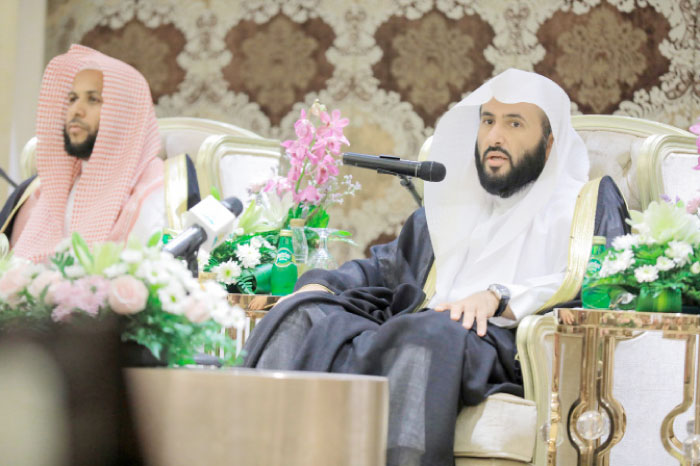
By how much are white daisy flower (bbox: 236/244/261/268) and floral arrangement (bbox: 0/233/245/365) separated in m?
1.82

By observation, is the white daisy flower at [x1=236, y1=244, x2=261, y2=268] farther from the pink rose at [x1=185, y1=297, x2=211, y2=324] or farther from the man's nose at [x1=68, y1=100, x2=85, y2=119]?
the pink rose at [x1=185, y1=297, x2=211, y2=324]

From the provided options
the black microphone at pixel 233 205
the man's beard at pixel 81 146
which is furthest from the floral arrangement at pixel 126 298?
the man's beard at pixel 81 146

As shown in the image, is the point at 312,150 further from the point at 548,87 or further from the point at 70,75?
the point at 70,75

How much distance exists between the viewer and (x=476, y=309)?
2.65 m

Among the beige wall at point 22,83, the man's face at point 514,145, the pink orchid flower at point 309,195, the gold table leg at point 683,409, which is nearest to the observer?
the gold table leg at point 683,409

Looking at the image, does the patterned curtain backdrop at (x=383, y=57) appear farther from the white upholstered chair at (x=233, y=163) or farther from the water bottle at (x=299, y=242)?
the water bottle at (x=299, y=242)

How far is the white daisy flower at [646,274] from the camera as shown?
234 cm

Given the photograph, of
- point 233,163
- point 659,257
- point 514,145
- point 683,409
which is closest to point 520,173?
point 514,145

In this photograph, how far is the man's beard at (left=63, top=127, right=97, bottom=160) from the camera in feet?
13.5

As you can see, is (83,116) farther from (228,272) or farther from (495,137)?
(495,137)

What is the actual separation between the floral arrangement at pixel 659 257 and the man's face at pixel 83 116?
2505mm

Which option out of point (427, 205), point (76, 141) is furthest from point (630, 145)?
point (76, 141)

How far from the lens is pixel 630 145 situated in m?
3.26

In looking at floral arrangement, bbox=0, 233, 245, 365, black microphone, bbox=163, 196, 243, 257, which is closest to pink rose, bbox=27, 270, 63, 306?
floral arrangement, bbox=0, 233, 245, 365
